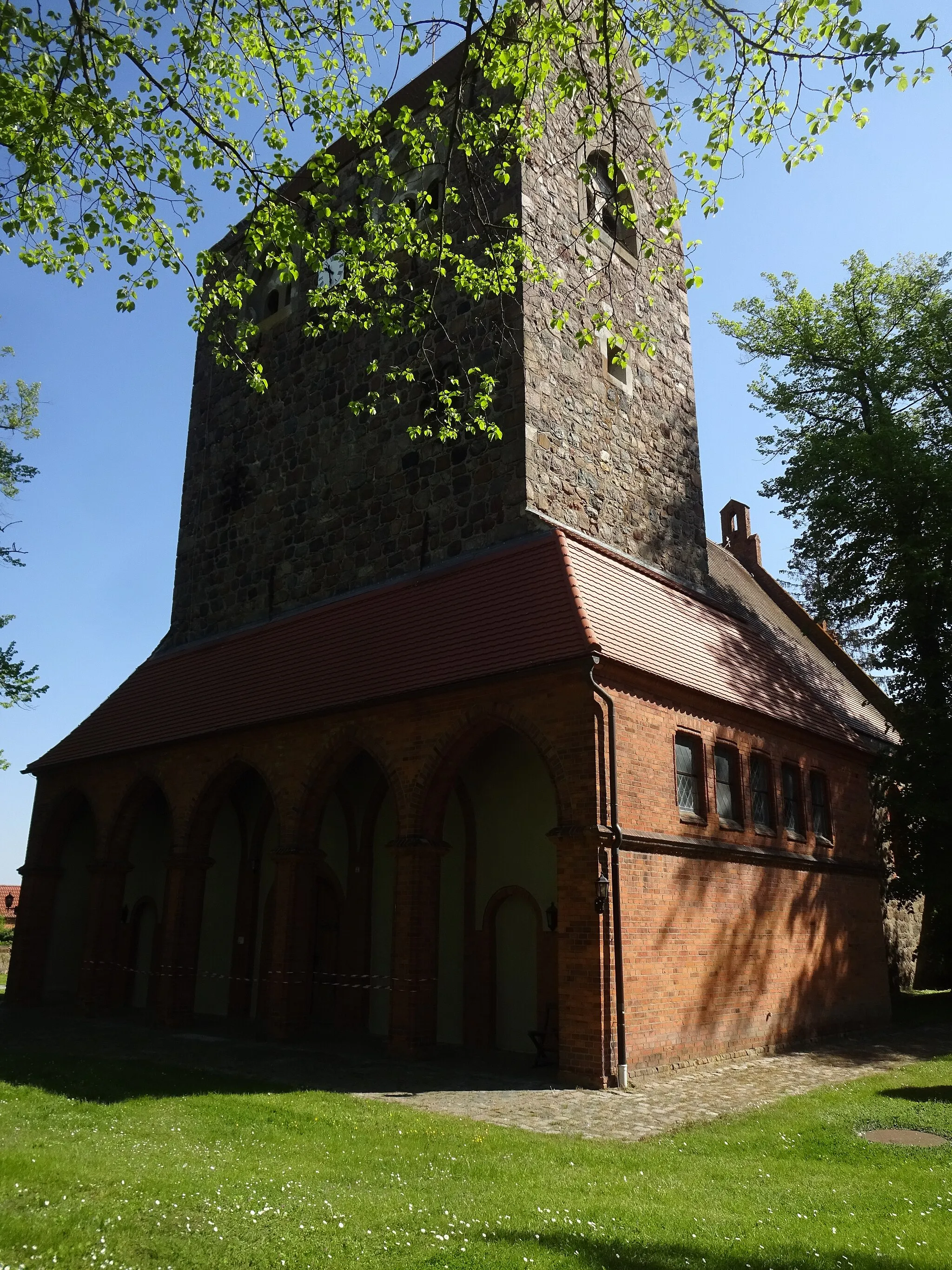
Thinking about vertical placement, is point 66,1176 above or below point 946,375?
below

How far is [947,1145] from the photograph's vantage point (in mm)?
7586

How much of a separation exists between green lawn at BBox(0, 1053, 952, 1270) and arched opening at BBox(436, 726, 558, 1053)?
14.2ft

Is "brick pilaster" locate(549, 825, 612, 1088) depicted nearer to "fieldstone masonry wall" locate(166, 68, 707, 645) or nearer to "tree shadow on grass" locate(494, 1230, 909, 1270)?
"tree shadow on grass" locate(494, 1230, 909, 1270)

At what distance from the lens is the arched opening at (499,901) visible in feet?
41.8

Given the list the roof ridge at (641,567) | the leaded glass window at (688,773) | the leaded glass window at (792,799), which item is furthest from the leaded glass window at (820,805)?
the leaded glass window at (688,773)

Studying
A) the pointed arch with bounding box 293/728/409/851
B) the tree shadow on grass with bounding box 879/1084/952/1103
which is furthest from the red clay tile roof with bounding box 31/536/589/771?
the tree shadow on grass with bounding box 879/1084/952/1103

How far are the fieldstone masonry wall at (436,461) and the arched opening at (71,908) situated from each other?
4334 millimetres

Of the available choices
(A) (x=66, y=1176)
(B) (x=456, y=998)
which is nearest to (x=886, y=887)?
(B) (x=456, y=998)

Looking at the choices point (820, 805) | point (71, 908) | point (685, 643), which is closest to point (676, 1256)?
point (685, 643)

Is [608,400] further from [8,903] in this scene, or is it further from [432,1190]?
[8,903]

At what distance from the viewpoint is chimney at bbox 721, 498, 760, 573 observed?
2970 centimetres

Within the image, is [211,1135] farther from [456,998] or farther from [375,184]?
[375,184]

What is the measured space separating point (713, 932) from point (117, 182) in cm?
1084

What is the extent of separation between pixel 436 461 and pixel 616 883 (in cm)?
788
